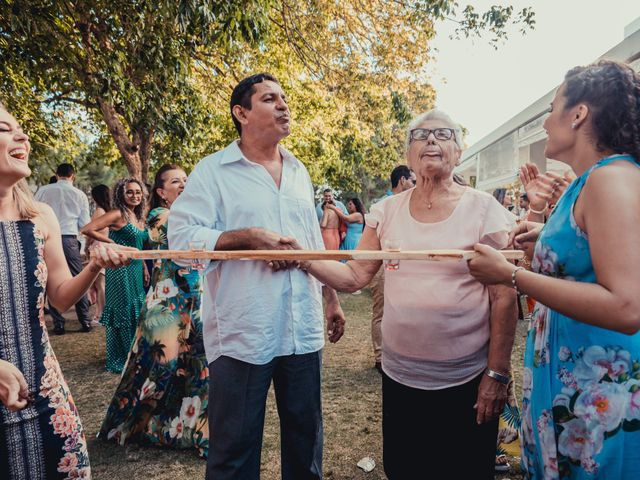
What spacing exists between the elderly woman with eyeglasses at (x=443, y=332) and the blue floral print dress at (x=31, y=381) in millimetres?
1193

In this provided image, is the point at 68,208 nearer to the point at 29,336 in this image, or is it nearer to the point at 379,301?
the point at 379,301

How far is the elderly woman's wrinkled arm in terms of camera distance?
2.32 metres

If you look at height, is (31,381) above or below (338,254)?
below

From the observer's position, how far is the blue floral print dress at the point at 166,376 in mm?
3805

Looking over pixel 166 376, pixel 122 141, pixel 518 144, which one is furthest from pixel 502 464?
pixel 518 144

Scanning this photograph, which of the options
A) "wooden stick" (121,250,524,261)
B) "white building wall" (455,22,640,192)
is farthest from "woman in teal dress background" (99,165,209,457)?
"white building wall" (455,22,640,192)

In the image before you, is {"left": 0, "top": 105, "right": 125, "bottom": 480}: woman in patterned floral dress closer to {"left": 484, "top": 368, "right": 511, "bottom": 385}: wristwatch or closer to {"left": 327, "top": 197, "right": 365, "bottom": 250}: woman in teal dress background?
{"left": 484, "top": 368, "right": 511, "bottom": 385}: wristwatch

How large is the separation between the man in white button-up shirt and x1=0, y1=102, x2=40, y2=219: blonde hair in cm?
59

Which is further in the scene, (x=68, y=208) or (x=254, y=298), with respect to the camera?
(x=68, y=208)

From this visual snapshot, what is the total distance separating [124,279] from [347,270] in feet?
14.2

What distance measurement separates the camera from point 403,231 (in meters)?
2.37

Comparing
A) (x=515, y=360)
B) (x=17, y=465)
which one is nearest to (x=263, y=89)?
(x=17, y=465)

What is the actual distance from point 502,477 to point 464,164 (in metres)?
16.3

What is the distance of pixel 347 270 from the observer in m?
2.49
